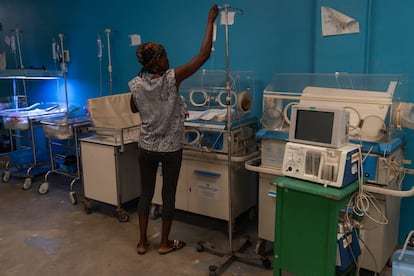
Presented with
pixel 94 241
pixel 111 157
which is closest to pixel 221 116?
pixel 111 157

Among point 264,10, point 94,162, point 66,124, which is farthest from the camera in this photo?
point 66,124

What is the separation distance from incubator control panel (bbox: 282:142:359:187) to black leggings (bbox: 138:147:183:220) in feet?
2.78

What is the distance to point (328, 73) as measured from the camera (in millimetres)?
2699

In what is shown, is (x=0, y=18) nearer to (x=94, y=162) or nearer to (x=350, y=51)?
(x=94, y=162)

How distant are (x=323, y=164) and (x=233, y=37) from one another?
1744 mm

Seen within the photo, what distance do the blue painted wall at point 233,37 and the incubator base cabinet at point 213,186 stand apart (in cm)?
72

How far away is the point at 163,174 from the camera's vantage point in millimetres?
2598

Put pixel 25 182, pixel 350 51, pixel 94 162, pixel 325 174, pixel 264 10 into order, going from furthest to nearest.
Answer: pixel 25 182 < pixel 94 162 < pixel 264 10 < pixel 350 51 < pixel 325 174

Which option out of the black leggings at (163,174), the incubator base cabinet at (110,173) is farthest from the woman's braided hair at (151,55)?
the incubator base cabinet at (110,173)

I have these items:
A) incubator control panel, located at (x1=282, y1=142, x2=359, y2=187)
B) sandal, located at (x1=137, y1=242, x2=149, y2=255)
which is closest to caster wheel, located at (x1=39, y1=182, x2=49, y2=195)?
sandal, located at (x1=137, y1=242, x2=149, y2=255)

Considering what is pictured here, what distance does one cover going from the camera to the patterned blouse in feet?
7.91

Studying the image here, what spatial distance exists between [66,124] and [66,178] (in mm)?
1087

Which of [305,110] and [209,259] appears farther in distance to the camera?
[209,259]

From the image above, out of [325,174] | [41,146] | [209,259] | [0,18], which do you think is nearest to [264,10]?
[325,174]
